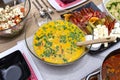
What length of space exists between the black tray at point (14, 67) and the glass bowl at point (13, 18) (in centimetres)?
11

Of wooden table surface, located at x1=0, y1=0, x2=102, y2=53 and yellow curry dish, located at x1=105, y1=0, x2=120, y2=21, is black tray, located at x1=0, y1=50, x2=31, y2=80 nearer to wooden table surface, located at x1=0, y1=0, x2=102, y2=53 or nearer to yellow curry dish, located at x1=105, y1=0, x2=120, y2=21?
wooden table surface, located at x1=0, y1=0, x2=102, y2=53

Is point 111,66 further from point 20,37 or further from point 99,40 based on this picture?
point 20,37

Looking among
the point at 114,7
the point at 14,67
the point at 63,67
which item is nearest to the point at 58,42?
the point at 63,67

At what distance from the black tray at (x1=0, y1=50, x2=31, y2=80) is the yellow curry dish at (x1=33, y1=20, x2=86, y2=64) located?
72 mm

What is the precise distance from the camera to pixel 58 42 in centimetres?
105

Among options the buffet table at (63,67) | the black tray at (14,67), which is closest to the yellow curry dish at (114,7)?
the buffet table at (63,67)

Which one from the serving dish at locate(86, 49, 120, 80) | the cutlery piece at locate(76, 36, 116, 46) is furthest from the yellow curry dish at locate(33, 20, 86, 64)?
the serving dish at locate(86, 49, 120, 80)

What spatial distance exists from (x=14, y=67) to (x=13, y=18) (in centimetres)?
24

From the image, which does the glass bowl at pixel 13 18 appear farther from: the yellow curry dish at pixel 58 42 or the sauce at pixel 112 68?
the sauce at pixel 112 68

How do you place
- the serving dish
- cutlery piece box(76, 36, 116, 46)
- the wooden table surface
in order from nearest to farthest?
the serving dish < cutlery piece box(76, 36, 116, 46) < the wooden table surface

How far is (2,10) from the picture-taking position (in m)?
1.17

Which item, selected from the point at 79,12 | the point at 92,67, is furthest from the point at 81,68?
the point at 79,12

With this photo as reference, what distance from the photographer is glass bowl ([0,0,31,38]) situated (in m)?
1.08

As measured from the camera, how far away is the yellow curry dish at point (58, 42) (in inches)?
39.8
